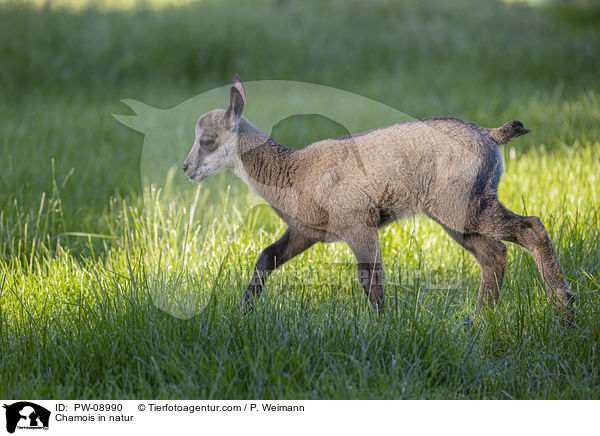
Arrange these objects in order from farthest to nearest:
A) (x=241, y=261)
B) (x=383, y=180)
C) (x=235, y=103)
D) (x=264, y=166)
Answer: (x=241, y=261) → (x=264, y=166) → (x=383, y=180) → (x=235, y=103)

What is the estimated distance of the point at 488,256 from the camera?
3359 millimetres

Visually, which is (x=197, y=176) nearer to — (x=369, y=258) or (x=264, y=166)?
(x=264, y=166)

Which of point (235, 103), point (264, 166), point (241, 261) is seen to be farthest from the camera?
point (241, 261)

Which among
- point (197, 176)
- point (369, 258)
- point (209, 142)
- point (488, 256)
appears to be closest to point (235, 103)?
point (209, 142)

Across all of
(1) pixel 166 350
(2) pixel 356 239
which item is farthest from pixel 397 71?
(1) pixel 166 350

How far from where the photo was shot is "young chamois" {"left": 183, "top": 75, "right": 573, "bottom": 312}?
10.1ft

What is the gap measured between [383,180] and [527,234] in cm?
82

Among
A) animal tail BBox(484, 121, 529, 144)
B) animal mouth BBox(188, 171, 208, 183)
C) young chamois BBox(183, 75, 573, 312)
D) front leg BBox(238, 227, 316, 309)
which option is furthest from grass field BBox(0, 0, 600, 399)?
animal tail BBox(484, 121, 529, 144)

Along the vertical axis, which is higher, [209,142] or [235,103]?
[235,103]

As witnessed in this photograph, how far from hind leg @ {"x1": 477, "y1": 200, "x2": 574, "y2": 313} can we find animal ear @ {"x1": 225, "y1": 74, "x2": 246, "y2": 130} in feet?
4.42

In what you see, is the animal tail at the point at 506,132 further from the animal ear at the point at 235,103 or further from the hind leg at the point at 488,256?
the animal ear at the point at 235,103

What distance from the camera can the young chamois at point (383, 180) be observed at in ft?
10.1

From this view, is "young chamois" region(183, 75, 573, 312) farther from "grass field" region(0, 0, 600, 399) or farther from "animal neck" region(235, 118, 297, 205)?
"grass field" region(0, 0, 600, 399)

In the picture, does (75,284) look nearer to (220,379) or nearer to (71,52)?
(220,379)
